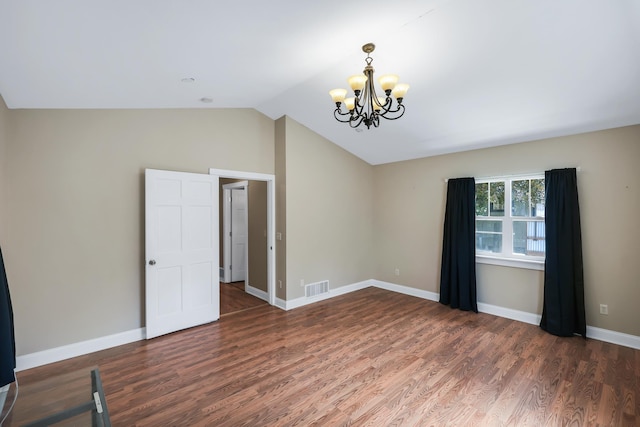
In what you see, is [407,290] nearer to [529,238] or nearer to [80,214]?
[529,238]

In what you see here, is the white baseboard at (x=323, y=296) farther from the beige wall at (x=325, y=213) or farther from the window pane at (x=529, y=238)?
the window pane at (x=529, y=238)

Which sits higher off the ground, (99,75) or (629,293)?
(99,75)

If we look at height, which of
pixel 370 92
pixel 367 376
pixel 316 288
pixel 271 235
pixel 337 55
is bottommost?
pixel 367 376

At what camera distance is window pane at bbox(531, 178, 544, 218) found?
3.85 metres

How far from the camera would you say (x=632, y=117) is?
3049 millimetres

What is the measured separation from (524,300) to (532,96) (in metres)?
2.61

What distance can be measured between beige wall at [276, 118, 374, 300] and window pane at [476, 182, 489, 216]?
1943mm

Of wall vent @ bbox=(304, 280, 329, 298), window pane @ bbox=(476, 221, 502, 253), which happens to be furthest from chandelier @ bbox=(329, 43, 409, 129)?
wall vent @ bbox=(304, 280, 329, 298)

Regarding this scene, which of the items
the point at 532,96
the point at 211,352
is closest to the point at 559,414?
the point at 532,96

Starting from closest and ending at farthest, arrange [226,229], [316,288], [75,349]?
1. [75,349]
2. [316,288]
3. [226,229]

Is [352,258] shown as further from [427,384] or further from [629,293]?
[629,293]

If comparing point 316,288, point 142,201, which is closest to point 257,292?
point 316,288

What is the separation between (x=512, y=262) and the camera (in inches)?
158

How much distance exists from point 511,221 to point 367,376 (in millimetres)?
3035
